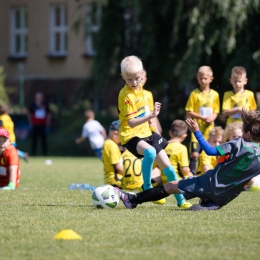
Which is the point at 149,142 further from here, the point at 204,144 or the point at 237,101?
the point at 237,101

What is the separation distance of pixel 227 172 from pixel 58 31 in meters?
30.6

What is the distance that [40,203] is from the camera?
9.57m

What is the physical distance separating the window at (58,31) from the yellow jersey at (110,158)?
1024 inches

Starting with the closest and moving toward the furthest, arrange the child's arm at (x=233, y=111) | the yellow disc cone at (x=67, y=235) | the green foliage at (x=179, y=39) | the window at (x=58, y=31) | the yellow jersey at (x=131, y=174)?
1. the yellow disc cone at (x=67, y=235)
2. the yellow jersey at (x=131, y=174)
3. the child's arm at (x=233, y=111)
4. the green foliage at (x=179, y=39)
5. the window at (x=58, y=31)

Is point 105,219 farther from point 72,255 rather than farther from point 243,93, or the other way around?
point 243,93

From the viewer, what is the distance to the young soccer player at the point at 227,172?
25.8ft

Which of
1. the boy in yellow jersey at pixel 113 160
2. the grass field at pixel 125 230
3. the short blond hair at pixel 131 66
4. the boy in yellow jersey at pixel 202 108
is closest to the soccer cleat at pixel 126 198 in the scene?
the grass field at pixel 125 230

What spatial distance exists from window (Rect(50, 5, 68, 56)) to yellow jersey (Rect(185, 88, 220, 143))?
80.3ft

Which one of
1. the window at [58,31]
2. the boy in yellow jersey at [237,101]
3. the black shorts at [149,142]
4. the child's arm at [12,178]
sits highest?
the window at [58,31]

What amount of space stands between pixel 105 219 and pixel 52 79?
1185 inches

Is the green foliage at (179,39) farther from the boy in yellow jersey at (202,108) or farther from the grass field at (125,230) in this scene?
the grass field at (125,230)

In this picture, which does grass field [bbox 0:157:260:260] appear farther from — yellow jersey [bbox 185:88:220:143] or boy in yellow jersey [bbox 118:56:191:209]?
yellow jersey [bbox 185:88:220:143]

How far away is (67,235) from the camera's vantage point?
645 centimetres

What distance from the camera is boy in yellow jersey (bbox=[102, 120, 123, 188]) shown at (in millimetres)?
11859
